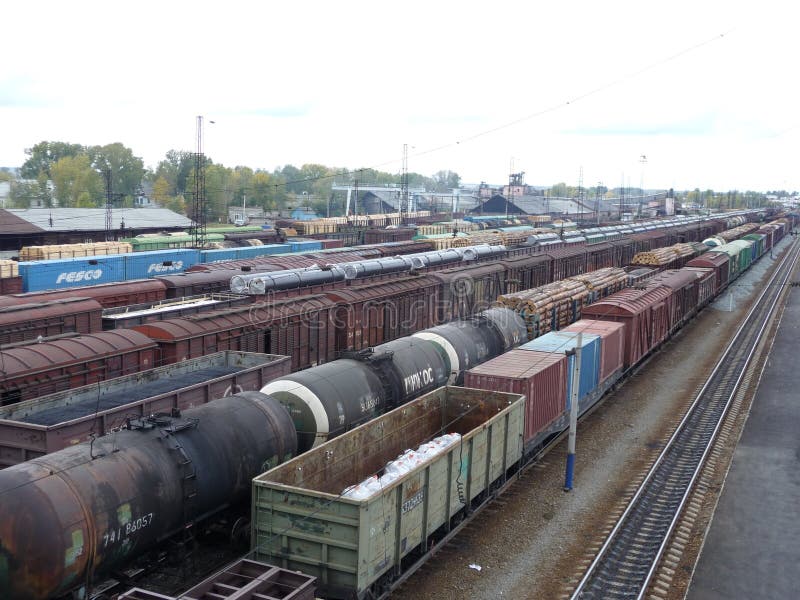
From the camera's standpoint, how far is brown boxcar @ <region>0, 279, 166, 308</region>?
25.5 metres

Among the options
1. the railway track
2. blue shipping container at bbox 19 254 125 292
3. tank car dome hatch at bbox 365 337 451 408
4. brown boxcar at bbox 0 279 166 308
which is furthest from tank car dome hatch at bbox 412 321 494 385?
blue shipping container at bbox 19 254 125 292

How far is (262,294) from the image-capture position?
28031 millimetres

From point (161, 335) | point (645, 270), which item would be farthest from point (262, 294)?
point (645, 270)

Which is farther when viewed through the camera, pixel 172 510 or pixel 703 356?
pixel 703 356

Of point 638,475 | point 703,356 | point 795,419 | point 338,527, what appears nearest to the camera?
point 338,527

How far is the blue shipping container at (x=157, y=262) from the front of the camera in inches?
1619

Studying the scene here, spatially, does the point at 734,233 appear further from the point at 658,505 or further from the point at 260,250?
the point at 658,505

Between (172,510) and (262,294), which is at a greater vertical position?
(262,294)

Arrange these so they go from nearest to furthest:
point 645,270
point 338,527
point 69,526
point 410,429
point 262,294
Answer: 1. point 69,526
2. point 338,527
3. point 410,429
4. point 262,294
5. point 645,270

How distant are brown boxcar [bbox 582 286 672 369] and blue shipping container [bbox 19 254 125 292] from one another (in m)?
26.3

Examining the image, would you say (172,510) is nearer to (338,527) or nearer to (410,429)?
(338,527)

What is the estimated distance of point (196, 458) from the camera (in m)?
12.0

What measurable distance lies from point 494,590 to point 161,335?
1168 centimetres

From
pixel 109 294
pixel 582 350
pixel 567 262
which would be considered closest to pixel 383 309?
pixel 582 350
